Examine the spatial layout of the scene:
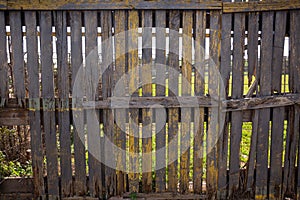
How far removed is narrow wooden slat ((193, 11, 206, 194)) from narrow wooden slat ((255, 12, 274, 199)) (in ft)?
2.04

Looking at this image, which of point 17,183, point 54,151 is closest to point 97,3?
point 54,151

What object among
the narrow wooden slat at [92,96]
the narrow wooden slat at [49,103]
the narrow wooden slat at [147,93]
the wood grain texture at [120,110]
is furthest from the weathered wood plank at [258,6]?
the narrow wooden slat at [49,103]

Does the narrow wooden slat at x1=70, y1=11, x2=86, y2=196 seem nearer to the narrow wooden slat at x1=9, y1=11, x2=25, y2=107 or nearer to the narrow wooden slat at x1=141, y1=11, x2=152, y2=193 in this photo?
the narrow wooden slat at x1=9, y1=11, x2=25, y2=107

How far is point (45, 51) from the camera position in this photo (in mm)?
3375

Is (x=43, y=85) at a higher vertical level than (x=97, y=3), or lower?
lower

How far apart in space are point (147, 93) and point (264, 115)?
4.16 feet

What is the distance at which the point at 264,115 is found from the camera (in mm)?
3564

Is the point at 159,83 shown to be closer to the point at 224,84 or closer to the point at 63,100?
the point at 224,84

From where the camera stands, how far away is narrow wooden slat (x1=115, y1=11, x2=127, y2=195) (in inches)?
132

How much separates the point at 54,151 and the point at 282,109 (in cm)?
246

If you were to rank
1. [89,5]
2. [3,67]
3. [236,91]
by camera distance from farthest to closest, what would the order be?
[236,91] → [3,67] → [89,5]

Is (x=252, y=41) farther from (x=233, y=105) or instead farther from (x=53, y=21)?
(x=53, y=21)

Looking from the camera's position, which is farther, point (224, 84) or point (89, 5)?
point (224, 84)

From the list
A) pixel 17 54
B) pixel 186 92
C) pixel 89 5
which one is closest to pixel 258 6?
pixel 186 92
